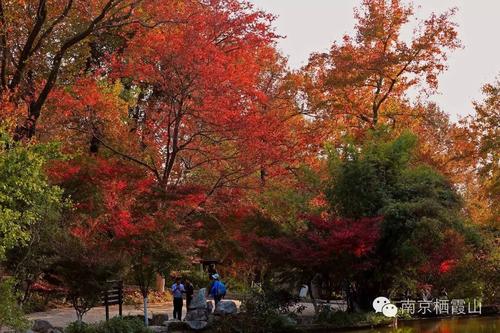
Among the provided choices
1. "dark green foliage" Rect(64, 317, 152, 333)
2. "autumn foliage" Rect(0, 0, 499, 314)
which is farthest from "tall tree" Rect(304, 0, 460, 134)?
"dark green foliage" Rect(64, 317, 152, 333)

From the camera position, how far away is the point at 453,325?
742 inches

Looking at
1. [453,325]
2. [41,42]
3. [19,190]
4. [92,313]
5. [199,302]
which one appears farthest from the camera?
[92,313]

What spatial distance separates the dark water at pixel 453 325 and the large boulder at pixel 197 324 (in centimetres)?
400

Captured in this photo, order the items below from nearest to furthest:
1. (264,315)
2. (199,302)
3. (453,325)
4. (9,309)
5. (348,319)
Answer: (9,309) → (264,315) → (199,302) → (348,319) → (453,325)

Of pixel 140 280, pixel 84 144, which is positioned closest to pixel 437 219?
pixel 140 280

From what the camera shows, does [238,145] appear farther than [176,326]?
Yes

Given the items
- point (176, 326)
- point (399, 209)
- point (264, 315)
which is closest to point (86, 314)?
point (176, 326)

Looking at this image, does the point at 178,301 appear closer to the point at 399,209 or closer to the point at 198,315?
the point at 198,315

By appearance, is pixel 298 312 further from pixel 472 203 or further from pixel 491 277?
pixel 472 203

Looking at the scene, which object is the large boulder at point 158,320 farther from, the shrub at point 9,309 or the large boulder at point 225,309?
the shrub at point 9,309

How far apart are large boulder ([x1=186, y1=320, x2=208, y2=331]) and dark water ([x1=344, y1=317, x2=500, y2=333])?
4005 millimetres

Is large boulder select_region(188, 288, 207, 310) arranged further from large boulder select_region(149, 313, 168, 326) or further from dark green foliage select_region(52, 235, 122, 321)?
dark green foliage select_region(52, 235, 122, 321)

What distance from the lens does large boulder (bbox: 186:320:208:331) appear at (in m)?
18.1

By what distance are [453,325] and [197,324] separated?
6.82 m
